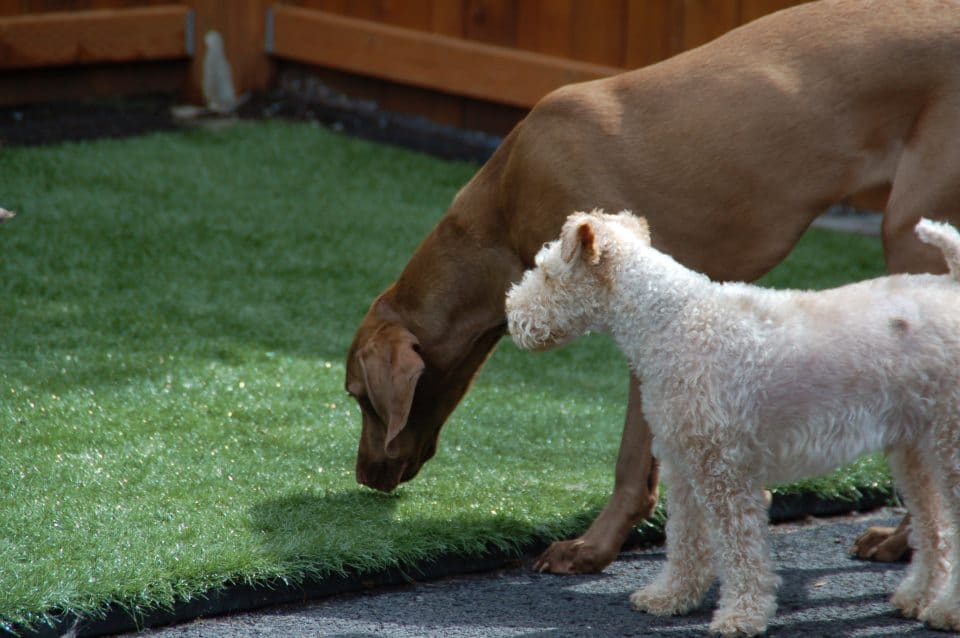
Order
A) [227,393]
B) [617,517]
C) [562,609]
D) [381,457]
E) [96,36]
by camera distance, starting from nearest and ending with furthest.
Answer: [562,609] → [617,517] → [381,457] → [227,393] → [96,36]

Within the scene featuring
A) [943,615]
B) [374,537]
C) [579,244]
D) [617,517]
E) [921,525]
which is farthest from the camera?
[617,517]

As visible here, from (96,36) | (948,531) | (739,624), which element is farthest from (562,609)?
(96,36)

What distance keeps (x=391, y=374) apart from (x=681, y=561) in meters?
1.12

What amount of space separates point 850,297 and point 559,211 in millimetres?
1132

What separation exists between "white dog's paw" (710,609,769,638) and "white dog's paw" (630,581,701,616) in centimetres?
26

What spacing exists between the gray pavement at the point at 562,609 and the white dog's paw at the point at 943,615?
3cm

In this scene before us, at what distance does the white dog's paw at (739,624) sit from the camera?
3369 mm

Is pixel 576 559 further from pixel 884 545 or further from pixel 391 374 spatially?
pixel 884 545

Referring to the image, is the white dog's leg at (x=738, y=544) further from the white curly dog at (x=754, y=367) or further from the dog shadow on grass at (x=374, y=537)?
the dog shadow on grass at (x=374, y=537)

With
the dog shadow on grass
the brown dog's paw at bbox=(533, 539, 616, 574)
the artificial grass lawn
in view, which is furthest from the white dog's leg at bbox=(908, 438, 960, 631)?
the dog shadow on grass

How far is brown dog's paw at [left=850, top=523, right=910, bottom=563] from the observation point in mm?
4199

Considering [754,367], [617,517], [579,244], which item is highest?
[579,244]

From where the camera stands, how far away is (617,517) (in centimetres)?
→ 412

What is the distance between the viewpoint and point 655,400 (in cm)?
338
